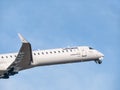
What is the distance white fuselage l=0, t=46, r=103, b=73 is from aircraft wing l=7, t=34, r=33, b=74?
3.02ft

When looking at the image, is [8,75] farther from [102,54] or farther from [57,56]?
[102,54]

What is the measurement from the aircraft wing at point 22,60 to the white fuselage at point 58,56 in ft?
3.02

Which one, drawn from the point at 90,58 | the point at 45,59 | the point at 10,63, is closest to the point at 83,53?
the point at 90,58

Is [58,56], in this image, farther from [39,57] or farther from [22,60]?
[22,60]

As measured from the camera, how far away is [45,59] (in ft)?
258

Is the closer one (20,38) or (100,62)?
(20,38)

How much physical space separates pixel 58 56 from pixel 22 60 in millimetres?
6959

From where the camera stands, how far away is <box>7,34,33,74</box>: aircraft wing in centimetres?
7254

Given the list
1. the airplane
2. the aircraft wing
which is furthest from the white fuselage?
the aircraft wing

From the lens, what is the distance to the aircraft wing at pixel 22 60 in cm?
7254

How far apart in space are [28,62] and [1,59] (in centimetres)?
419

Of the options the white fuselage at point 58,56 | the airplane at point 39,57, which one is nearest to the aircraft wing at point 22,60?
the airplane at point 39,57

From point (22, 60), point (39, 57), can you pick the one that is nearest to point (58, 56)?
point (39, 57)

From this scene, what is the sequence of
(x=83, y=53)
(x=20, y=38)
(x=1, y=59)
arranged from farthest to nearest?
(x=83, y=53) → (x=1, y=59) → (x=20, y=38)
